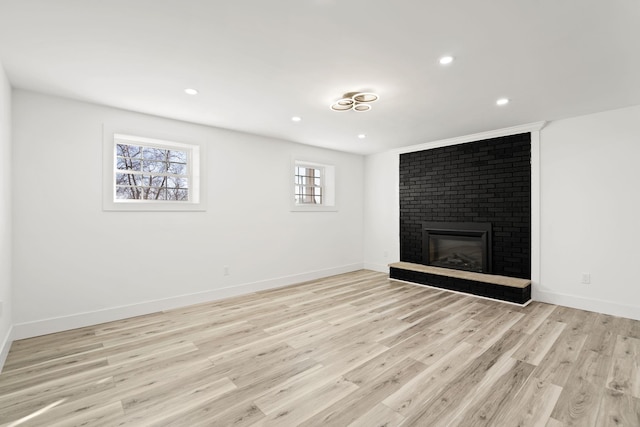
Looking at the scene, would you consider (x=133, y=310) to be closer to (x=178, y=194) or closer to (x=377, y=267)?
(x=178, y=194)

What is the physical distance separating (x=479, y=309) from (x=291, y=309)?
243 cm

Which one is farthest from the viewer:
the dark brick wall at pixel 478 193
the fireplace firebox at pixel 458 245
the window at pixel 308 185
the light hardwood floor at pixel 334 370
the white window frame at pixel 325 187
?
the window at pixel 308 185

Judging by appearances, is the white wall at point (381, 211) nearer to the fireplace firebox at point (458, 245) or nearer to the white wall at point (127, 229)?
the fireplace firebox at point (458, 245)

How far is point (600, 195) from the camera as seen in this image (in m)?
3.69

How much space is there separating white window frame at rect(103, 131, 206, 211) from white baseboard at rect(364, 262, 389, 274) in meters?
3.73

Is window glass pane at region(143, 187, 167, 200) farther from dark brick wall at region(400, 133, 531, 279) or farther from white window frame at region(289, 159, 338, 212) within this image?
dark brick wall at region(400, 133, 531, 279)

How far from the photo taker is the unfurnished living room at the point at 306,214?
1.93 m

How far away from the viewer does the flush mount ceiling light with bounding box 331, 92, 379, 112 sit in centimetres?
306

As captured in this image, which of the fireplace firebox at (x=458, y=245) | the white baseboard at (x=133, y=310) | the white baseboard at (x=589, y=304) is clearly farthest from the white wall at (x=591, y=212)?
the white baseboard at (x=133, y=310)

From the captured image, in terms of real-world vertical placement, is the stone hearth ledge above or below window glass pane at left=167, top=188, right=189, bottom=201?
below

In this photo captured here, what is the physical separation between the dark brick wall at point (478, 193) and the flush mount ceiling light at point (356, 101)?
97.3 inches

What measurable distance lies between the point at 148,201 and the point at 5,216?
128cm

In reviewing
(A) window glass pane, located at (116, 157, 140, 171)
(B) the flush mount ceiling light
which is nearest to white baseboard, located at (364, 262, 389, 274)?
(B) the flush mount ceiling light

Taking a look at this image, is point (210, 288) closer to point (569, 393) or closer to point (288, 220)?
point (288, 220)
